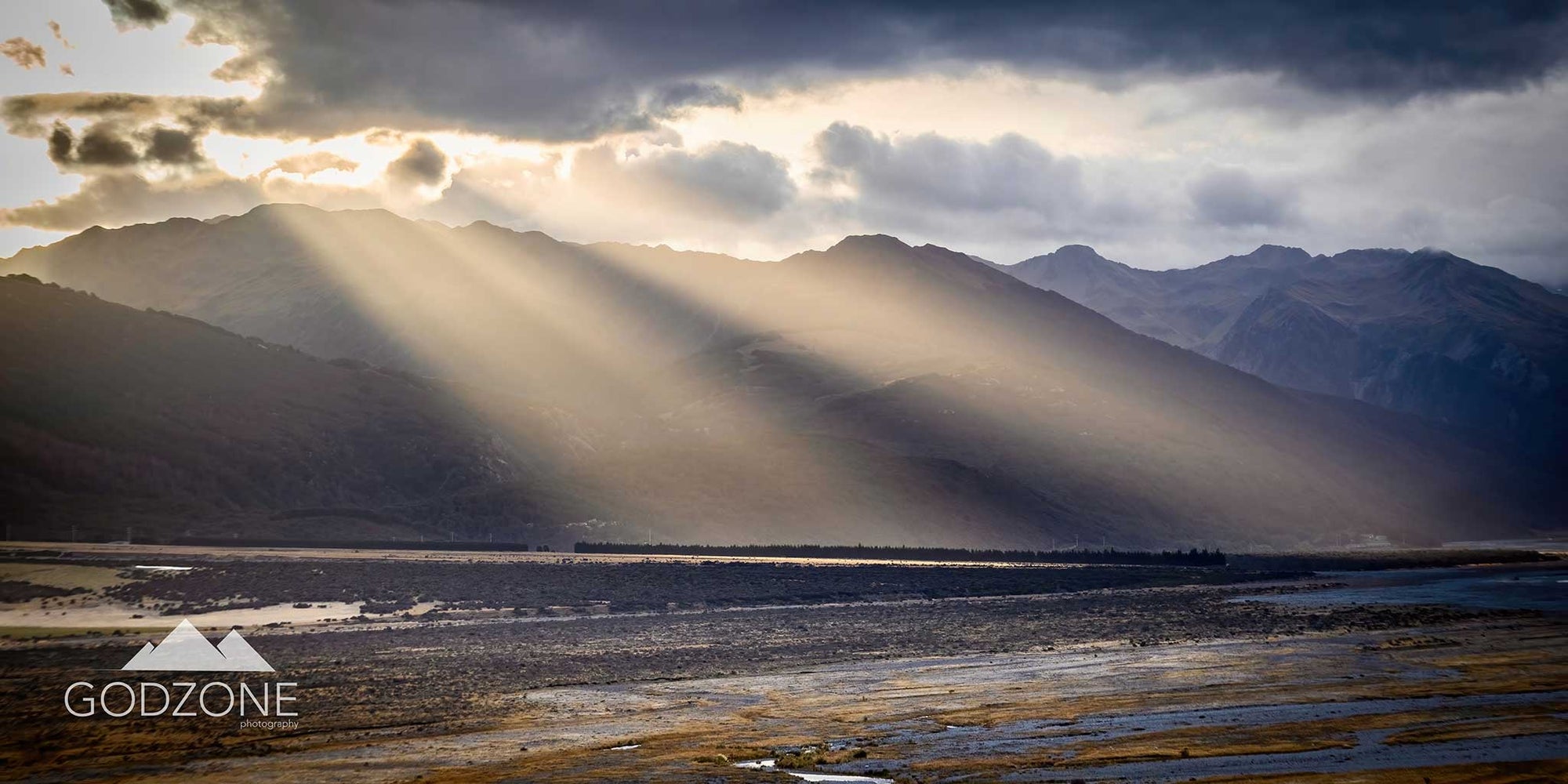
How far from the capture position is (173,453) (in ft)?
611

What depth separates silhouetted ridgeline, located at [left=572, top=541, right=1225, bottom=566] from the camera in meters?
164

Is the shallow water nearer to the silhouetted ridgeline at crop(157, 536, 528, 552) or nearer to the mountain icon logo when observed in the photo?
the mountain icon logo

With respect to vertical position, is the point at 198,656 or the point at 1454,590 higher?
the point at 198,656

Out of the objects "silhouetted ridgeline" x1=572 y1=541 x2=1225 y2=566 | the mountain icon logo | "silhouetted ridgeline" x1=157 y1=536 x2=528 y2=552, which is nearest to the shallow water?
"silhouetted ridgeline" x1=572 y1=541 x2=1225 y2=566

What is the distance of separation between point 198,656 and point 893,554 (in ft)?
390

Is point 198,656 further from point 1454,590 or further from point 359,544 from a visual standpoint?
point 359,544

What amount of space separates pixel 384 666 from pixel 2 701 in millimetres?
15403

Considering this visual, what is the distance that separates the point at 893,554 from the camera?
17000 cm

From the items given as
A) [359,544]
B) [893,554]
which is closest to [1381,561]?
[893,554]

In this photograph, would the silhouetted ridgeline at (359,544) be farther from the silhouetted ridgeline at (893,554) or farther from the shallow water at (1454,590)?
the shallow water at (1454,590)

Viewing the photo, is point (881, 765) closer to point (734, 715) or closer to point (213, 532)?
point (734, 715)

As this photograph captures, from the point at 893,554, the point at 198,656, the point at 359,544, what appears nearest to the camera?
the point at 198,656

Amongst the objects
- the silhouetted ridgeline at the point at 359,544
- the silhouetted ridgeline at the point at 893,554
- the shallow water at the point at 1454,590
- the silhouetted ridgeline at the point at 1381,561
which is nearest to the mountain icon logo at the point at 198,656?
the shallow water at the point at 1454,590

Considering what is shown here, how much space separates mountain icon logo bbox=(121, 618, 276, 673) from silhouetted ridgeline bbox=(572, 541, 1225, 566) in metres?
93.3
